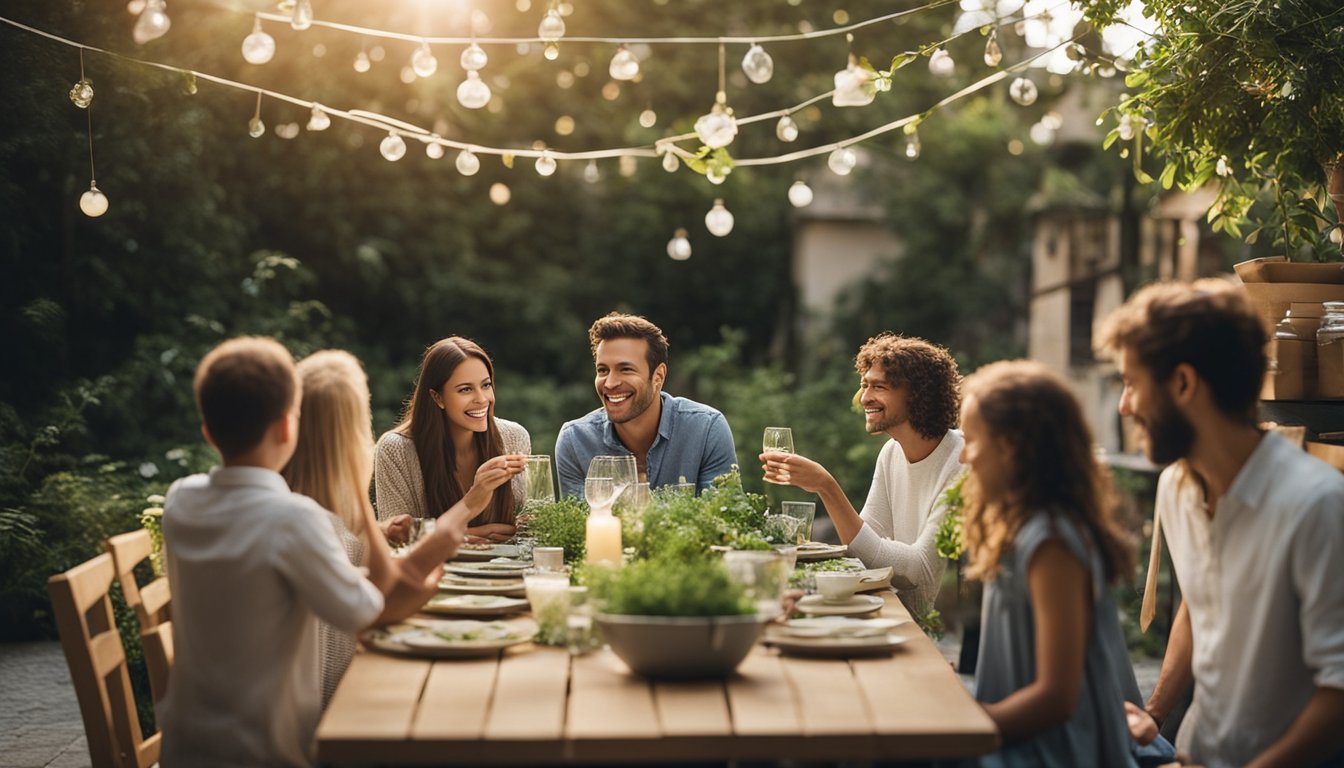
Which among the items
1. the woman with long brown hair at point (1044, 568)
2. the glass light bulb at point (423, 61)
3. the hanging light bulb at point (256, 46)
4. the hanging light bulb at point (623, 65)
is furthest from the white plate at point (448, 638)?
the glass light bulb at point (423, 61)

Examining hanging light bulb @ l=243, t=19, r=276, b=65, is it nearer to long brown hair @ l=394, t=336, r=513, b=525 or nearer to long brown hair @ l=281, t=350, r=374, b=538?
long brown hair @ l=281, t=350, r=374, b=538

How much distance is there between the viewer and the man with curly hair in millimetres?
3715

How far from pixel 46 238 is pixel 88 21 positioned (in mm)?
1378

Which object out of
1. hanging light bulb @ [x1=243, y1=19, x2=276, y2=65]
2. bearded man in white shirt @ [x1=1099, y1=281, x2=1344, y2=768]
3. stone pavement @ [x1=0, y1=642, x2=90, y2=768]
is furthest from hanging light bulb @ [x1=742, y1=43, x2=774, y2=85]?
stone pavement @ [x1=0, y1=642, x2=90, y2=768]

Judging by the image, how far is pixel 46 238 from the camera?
6426mm

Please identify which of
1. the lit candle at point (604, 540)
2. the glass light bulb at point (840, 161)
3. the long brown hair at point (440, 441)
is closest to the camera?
the lit candle at point (604, 540)

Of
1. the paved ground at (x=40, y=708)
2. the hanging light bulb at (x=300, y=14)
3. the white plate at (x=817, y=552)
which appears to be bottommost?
the paved ground at (x=40, y=708)

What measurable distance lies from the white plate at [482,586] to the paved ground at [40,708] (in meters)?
1.86

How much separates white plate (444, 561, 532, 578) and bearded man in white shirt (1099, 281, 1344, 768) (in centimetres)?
165

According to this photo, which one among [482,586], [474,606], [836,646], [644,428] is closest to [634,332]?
[644,428]

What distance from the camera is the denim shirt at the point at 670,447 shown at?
4.77 meters

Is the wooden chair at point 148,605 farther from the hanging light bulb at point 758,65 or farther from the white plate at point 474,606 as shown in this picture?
the hanging light bulb at point 758,65

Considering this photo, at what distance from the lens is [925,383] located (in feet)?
13.0

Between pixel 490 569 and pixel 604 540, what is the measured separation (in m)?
0.49
